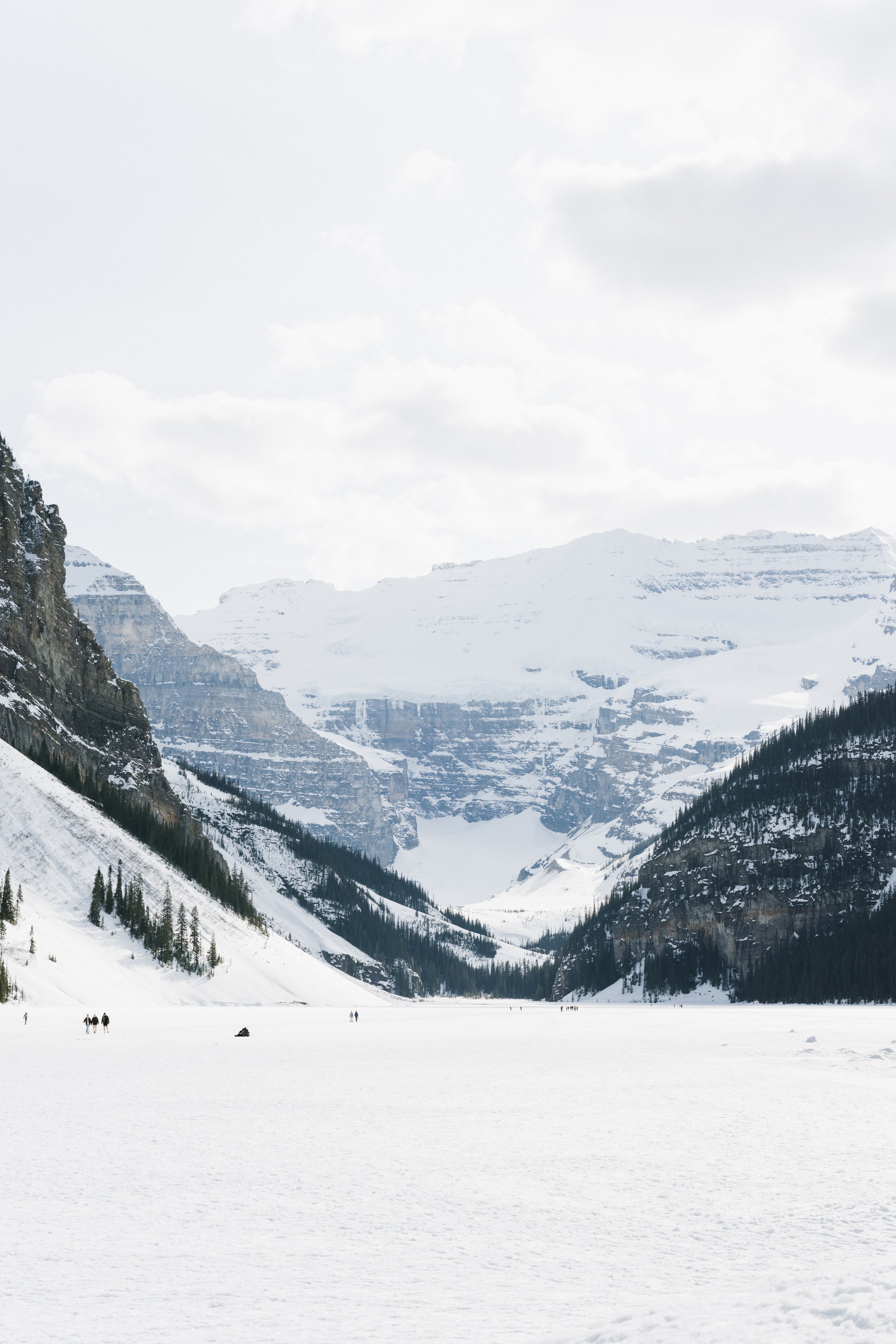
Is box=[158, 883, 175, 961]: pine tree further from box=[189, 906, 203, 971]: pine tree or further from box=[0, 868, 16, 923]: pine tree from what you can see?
box=[0, 868, 16, 923]: pine tree

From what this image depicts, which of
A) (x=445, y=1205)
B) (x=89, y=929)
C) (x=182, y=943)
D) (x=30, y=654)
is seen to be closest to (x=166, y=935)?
(x=182, y=943)

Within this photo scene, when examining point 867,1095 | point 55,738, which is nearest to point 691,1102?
point 867,1095

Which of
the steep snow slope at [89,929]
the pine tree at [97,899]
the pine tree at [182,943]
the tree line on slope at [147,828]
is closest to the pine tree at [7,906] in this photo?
the steep snow slope at [89,929]

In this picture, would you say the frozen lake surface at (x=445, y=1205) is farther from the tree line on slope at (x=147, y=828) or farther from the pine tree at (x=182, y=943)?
the tree line on slope at (x=147, y=828)

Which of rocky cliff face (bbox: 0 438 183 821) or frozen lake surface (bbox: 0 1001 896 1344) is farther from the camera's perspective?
rocky cliff face (bbox: 0 438 183 821)

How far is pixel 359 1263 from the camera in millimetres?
21094

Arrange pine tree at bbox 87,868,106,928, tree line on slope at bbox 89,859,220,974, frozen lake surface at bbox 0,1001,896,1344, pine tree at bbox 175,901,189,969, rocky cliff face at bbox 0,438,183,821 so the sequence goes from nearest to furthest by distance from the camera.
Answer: frozen lake surface at bbox 0,1001,896,1344
pine tree at bbox 87,868,106,928
tree line on slope at bbox 89,859,220,974
pine tree at bbox 175,901,189,969
rocky cliff face at bbox 0,438,183,821

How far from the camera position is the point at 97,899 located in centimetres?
13762

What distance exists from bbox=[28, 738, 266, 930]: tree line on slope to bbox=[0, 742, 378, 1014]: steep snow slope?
7275 mm

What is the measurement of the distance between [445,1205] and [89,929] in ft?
380

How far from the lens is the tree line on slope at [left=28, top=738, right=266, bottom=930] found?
563ft

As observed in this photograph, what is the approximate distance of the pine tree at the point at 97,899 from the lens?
13512 centimetres

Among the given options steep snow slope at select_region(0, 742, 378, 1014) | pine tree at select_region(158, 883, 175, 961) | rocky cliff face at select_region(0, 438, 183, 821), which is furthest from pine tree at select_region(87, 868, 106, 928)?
rocky cliff face at select_region(0, 438, 183, 821)

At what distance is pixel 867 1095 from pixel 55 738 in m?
158
